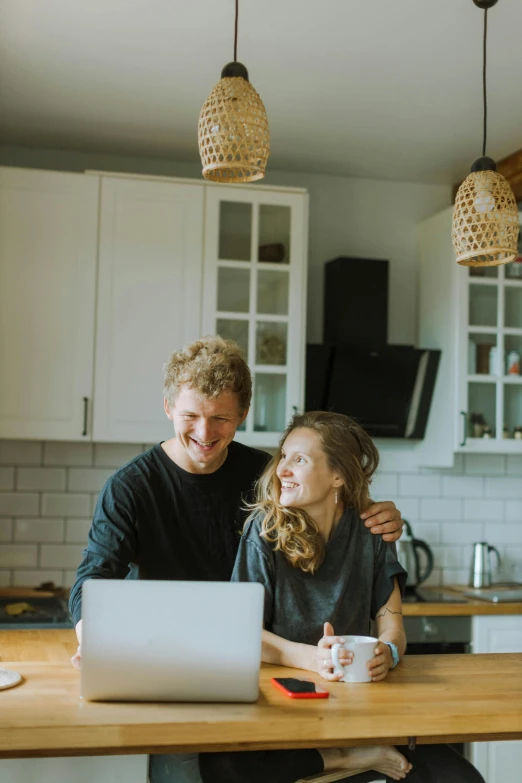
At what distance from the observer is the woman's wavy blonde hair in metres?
2.22

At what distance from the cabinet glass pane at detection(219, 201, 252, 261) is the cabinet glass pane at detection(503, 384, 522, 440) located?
4.49 ft

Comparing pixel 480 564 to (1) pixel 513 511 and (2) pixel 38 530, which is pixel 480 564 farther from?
(2) pixel 38 530

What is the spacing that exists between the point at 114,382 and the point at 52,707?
2358 millimetres

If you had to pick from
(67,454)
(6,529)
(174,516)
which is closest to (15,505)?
(6,529)

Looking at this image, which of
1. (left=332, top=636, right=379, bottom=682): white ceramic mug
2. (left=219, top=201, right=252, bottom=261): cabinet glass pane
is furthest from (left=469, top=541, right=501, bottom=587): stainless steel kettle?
(left=332, top=636, right=379, bottom=682): white ceramic mug

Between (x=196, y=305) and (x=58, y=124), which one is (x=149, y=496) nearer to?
(x=196, y=305)


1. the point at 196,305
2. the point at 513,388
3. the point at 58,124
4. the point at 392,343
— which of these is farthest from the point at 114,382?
the point at 513,388

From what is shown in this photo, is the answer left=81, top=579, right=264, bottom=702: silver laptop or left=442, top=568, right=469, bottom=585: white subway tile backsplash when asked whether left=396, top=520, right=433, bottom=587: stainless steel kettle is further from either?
left=81, top=579, right=264, bottom=702: silver laptop

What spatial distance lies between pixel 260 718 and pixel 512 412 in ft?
9.86

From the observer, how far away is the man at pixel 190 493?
90.3 inches

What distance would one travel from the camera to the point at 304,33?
2.98 meters

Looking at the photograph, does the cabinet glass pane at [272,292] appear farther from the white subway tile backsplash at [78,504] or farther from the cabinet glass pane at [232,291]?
the white subway tile backsplash at [78,504]

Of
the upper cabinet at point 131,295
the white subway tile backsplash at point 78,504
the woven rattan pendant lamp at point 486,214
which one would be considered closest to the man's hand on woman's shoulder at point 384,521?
the woven rattan pendant lamp at point 486,214

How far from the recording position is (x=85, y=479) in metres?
4.20
